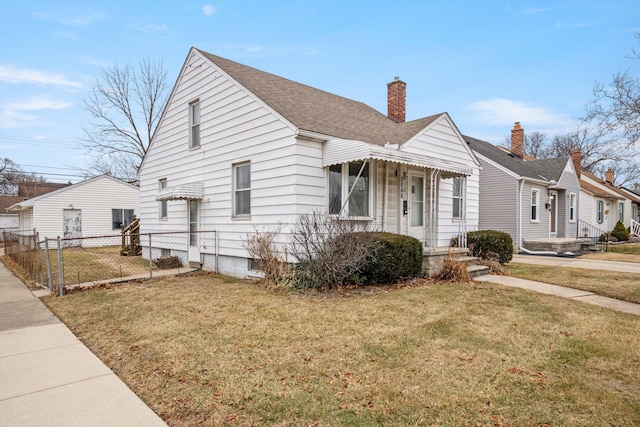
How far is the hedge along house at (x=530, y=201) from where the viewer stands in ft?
52.3

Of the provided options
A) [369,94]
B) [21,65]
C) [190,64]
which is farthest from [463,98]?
[21,65]

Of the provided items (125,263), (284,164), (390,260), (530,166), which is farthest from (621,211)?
(125,263)

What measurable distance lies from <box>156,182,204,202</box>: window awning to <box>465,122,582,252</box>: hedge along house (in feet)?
42.8

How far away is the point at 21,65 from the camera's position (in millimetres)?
19734

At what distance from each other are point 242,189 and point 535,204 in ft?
48.4

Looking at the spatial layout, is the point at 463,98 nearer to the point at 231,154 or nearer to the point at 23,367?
the point at 231,154

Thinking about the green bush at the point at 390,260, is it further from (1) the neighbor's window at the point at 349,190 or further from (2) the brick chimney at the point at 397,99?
(2) the brick chimney at the point at 397,99

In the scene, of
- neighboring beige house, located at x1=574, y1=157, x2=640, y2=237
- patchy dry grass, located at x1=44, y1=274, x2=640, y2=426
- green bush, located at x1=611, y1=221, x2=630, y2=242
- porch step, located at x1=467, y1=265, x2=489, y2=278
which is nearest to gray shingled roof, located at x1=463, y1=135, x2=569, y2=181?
neighboring beige house, located at x1=574, y1=157, x2=640, y2=237

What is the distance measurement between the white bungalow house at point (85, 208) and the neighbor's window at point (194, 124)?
15516mm

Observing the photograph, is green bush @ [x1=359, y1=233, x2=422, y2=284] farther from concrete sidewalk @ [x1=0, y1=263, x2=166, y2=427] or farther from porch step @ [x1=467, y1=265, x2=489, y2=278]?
concrete sidewalk @ [x1=0, y1=263, x2=166, y2=427]

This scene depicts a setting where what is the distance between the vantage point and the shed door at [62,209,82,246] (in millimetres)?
22438

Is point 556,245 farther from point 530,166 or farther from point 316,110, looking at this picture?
point 316,110

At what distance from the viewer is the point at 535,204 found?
17.3 meters

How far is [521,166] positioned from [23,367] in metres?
19.8
